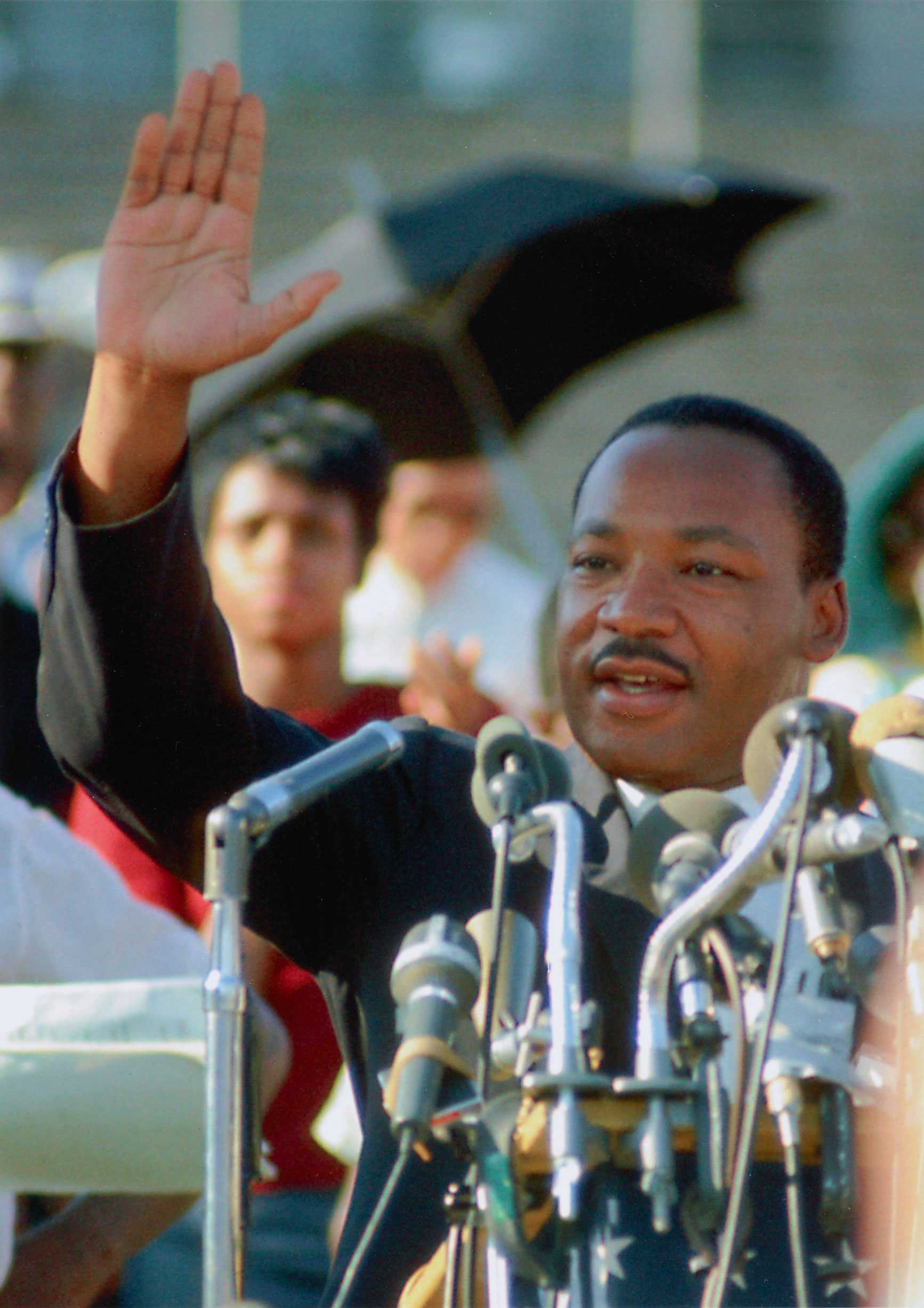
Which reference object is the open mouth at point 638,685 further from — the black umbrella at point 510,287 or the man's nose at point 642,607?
the black umbrella at point 510,287

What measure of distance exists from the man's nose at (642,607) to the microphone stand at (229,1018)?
582 millimetres

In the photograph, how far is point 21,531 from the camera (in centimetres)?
509

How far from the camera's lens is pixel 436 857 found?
2381mm

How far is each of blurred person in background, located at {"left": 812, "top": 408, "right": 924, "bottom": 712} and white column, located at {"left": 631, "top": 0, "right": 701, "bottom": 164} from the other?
404 inches

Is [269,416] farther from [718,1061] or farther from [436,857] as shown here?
[718,1061]

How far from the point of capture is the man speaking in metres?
2.19

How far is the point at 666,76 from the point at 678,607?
43.0 ft

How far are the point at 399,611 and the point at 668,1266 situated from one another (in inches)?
143

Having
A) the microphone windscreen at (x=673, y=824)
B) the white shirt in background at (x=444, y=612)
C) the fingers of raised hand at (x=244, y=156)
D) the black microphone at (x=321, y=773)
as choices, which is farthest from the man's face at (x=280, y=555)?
the microphone windscreen at (x=673, y=824)

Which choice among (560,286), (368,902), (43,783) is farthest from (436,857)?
(560,286)

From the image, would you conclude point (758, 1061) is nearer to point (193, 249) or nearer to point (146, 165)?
point (193, 249)

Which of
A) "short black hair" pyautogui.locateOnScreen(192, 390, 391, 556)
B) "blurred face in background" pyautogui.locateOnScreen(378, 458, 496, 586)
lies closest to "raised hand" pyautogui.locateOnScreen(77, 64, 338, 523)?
"short black hair" pyautogui.locateOnScreen(192, 390, 391, 556)

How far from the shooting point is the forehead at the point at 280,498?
13.5 ft

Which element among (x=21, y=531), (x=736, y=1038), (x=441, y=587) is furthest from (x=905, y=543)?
(x=736, y=1038)
